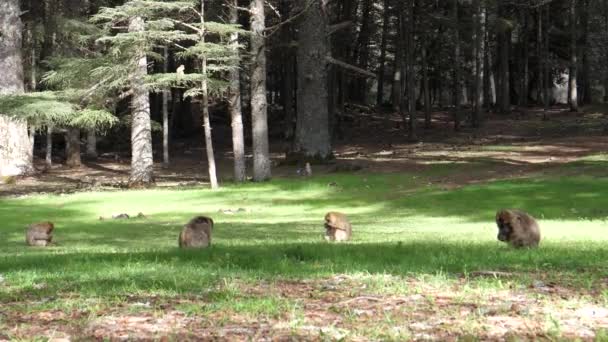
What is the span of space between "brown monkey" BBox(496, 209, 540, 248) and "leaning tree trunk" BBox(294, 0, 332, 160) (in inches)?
810

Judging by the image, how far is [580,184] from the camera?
20797mm

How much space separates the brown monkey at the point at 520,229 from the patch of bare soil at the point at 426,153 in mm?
14506

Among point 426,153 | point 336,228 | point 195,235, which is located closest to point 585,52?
point 426,153

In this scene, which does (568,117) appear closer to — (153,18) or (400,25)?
(400,25)

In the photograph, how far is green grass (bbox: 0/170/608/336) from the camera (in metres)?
6.50

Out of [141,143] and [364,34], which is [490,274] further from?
[364,34]

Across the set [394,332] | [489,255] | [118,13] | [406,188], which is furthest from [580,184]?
[394,332]

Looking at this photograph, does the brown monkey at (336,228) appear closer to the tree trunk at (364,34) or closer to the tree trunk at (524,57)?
the tree trunk at (364,34)

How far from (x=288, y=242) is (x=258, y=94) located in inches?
668

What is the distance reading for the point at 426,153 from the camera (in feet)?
111

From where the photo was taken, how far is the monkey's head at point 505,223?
30.6ft

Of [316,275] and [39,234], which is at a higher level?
[316,275]

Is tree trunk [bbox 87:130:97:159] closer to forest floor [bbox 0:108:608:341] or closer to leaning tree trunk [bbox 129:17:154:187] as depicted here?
leaning tree trunk [bbox 129:17:154:187]

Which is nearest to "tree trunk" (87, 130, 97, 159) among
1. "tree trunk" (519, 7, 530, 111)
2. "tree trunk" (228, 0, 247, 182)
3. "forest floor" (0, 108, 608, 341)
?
"tree trunk" (228, 0, 247, 182)
